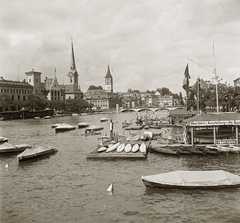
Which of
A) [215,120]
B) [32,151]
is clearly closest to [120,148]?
[32,151]

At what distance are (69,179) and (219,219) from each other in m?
14.6

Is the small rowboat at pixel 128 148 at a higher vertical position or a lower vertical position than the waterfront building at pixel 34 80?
lower

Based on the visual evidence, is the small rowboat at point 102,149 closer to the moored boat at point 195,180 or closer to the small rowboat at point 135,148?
the small rowboat at point 135,148

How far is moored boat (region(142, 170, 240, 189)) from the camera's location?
23.4 meters

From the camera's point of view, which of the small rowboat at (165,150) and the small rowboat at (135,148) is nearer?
the small rowboat at (165,150)

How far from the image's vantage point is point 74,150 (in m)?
46.0

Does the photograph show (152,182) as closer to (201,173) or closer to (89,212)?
(201,173)

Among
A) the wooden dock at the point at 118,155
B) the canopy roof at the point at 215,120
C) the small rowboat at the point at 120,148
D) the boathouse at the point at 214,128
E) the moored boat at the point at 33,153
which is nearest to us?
the wooden dock at the point at 118,155

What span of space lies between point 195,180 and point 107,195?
679 cm

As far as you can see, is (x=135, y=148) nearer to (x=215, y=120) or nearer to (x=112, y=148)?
(x=112, y=148)

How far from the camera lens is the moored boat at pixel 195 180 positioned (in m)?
23.4

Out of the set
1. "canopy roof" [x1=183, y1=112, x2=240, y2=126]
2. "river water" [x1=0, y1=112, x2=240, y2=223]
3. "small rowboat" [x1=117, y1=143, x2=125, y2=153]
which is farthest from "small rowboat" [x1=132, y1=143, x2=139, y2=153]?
"canopy roof" [x1=183, y1=112, x2=240, y2=126]

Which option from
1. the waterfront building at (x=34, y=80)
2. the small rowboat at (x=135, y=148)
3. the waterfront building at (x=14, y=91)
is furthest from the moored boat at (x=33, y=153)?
the waterfront building at (x=34, y=80)

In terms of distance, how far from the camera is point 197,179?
23578mm
